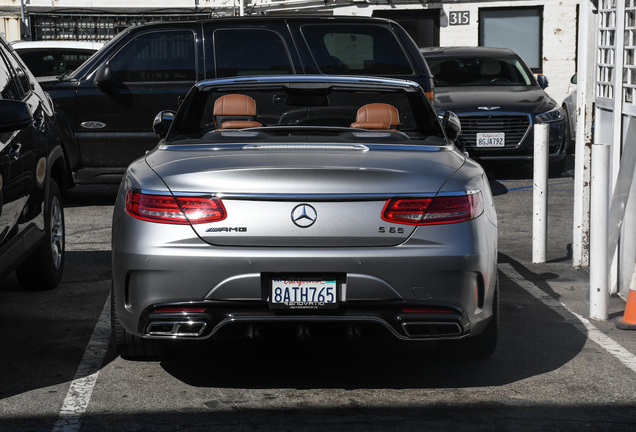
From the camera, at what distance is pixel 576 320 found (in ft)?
18.4

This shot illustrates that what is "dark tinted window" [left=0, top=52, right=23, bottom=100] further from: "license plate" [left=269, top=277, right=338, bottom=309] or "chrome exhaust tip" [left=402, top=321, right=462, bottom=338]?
"chrome exhaust tip" [left=402, top=321, right=462, bottom=338]

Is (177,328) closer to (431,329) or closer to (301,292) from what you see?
(301,292)

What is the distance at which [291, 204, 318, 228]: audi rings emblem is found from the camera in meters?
3.89

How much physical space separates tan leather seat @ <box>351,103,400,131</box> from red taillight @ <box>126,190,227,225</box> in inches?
63.0

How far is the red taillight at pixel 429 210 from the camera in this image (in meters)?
3.92

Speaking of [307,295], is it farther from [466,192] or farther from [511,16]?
[511,16]

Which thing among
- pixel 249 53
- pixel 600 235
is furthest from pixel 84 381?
pixel 249 53

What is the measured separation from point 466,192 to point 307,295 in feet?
2.66

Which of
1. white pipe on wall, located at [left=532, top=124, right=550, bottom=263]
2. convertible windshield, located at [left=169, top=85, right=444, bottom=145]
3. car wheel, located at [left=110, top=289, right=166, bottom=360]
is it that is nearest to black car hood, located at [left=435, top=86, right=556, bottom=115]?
white pipe on wall, located at [left=532, top=124, right=550, bottom=263]

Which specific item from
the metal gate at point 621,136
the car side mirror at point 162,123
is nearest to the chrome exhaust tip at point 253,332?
the car side mirror at point 162,123

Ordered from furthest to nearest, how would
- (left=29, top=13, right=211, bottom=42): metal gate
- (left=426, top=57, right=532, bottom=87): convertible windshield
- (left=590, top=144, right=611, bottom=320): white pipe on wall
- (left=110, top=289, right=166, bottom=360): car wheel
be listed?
(left=29, top=13, right=211, bottom=42): metal gate
(left=426, top=57, right=532, bottom=87): convertible windshield
(left=590, top=144, right=611, bottom=320): white pipe on wall
(left=110, top=289, right=166, bottom=360): car wheel

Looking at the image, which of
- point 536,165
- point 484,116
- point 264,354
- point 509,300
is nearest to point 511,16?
point 484,116

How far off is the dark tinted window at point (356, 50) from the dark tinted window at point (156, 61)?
4.25 feet

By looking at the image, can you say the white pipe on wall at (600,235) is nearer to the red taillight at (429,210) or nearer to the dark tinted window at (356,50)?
the red taillight at (429,210)
